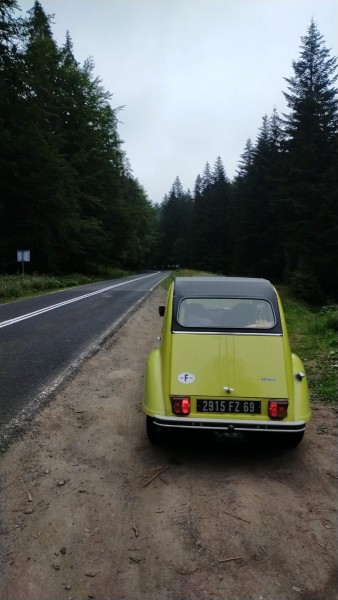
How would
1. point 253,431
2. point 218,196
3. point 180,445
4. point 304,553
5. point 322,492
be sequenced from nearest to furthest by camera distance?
1. point 304,553
2. point 322,492
3. point 253,431
4. point 180,445
5. point 218,196

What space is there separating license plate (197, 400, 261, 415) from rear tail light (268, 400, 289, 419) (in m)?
0.13

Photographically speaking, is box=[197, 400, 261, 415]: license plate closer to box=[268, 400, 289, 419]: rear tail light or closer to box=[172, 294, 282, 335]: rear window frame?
box=[268, 400, 289, 419]: rear tail light

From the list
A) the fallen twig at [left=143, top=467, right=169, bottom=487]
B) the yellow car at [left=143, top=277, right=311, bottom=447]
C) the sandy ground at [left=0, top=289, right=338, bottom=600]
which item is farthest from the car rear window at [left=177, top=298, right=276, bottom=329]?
the fallen twig at [left=143, top=467, right=169, bottom=487]

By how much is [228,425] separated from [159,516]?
48.4 inches

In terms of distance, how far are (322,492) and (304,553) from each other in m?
0.98

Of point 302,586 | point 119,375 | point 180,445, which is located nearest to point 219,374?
point 180,445

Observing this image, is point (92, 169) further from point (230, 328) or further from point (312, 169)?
point (230, 328)

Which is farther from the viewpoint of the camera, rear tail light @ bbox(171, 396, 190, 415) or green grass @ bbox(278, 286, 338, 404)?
green grass @ bbox(278, 286, 338, 404)

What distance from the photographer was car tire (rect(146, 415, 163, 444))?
190 inches

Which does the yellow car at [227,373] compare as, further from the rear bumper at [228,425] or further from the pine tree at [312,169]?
the pine tree at [312,169]

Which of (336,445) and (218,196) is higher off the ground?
(218,196)

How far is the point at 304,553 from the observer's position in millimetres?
3334

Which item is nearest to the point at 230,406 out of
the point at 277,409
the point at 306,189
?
the point at 277,409

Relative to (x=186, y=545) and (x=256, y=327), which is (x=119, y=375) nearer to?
(x=256, y=327)
